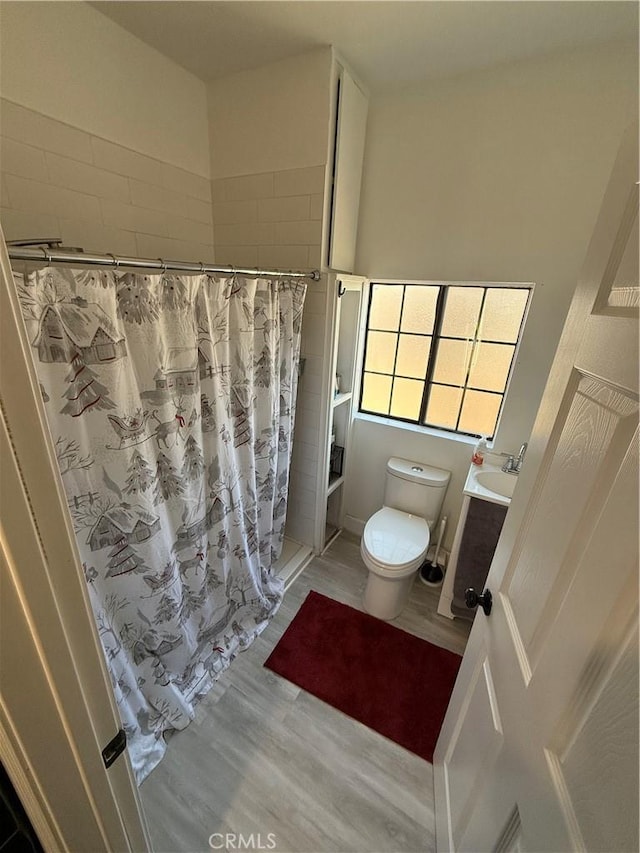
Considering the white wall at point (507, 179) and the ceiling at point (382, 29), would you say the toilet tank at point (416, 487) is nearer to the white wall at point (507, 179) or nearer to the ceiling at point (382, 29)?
the white wall at point (507, 179)

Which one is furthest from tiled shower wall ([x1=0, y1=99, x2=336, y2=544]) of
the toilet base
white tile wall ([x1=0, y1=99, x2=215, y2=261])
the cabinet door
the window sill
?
the toilet base

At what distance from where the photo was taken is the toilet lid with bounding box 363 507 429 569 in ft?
5.55

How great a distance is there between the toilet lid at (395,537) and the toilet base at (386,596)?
4.4 inches

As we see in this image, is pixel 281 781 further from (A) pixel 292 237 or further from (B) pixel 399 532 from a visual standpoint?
(A) pixel 292 237

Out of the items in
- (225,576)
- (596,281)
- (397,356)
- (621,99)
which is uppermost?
(621,99)

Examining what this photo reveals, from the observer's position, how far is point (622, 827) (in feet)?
1.19

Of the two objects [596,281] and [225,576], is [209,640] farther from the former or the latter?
[596,281]

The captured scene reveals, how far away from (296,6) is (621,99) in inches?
48.4

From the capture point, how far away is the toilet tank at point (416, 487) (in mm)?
1935

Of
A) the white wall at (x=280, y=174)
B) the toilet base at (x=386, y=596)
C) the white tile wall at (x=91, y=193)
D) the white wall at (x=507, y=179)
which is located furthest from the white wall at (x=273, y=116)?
the toilet base at (x=386, y=596)

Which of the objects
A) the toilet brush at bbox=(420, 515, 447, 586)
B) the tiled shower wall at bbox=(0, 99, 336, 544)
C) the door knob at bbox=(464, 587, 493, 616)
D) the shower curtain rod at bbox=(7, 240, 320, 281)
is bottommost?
the toilet brush at bbox=(420, 515, 447, 586)

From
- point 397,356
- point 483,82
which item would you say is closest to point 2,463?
point 397,356

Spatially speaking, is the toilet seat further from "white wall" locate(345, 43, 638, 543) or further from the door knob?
the door knob

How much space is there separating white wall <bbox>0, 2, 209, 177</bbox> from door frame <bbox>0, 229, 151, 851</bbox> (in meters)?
1.35
